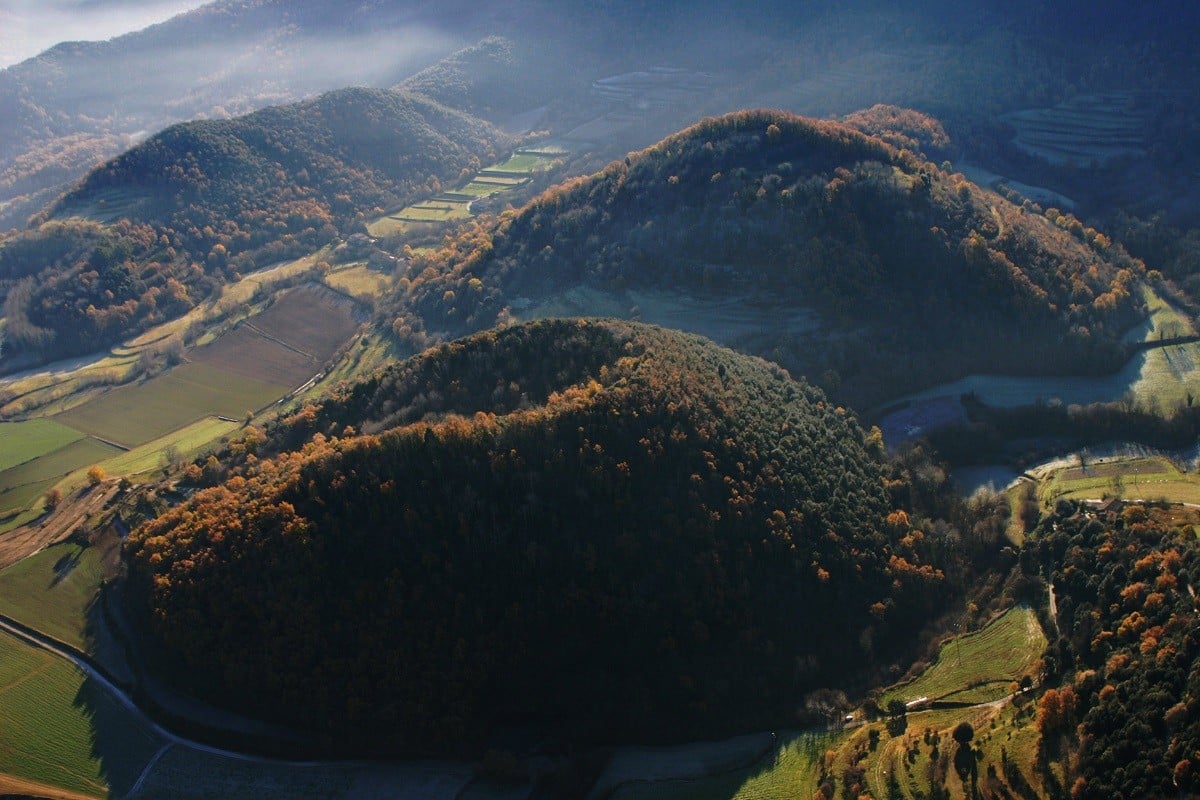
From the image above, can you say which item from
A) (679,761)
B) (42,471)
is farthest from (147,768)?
(42,471)

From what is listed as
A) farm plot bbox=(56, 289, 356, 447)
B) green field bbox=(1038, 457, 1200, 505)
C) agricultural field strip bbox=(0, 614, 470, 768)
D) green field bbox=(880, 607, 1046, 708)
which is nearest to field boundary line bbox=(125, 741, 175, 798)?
agricultural field strip bbox=(0, 614, 470, 768)

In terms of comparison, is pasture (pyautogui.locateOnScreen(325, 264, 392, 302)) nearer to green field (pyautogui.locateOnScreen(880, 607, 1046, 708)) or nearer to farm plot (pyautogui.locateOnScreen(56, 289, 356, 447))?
farm plot (pyautogui.locateOnScreen(56, 289, 356, 447))

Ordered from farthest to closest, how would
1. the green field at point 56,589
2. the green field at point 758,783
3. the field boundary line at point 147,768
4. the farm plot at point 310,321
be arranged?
1. the farm plot at point 310,321
2. the green field at point 56,589
3. the field boundary line at point 147,768
4. the green field at point 758,783

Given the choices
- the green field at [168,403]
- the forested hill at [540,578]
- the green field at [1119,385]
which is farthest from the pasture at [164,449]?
the green field at [1119,385]

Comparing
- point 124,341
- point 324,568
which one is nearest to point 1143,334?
point 324,568

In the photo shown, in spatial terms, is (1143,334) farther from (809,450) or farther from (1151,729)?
(1151,729)

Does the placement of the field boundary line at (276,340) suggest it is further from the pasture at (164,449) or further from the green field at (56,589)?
the green field at (56,589)
